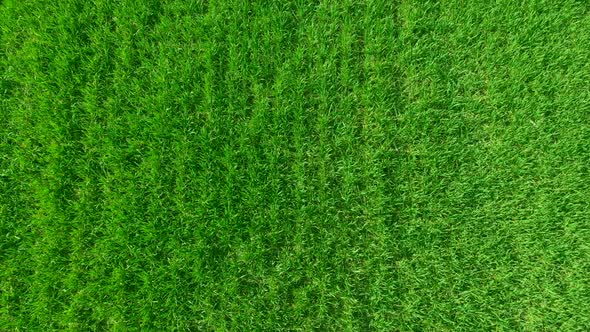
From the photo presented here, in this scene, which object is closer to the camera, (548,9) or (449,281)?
(449,281)

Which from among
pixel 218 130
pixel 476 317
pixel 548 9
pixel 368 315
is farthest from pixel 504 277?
pixel 218 130

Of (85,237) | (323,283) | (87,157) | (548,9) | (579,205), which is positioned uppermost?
(548,9)

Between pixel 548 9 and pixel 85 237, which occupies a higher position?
pixel 548 9

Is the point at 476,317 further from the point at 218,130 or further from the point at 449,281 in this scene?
the point at 218,130

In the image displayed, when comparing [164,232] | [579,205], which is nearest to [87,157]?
[164,232]

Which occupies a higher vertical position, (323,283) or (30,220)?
(30,220)

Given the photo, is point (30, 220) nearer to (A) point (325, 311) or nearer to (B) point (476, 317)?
(A) point (325, 311)
